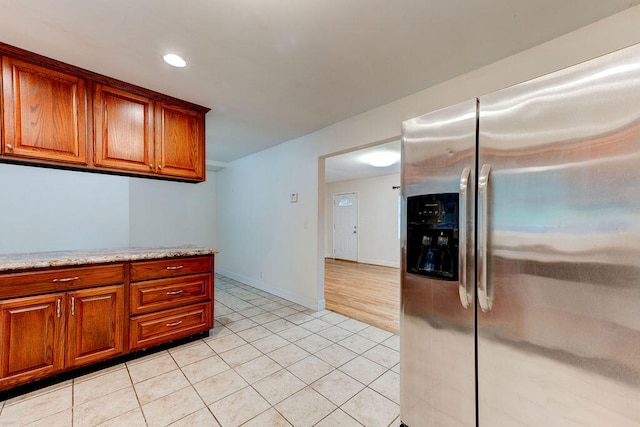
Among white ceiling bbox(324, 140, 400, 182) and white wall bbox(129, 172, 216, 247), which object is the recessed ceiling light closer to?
white ceiling bbox(324, 140, 400, 182)

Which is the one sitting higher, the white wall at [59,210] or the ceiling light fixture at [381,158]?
the ceiling light fixture at [381,158]

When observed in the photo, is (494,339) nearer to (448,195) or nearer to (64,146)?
(448,195)

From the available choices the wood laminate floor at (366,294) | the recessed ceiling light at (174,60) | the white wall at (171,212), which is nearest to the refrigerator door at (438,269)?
the wood laminate floor at (366,294)

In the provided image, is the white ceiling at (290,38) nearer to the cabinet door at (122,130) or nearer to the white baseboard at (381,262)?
the cabinet door at (122,130)

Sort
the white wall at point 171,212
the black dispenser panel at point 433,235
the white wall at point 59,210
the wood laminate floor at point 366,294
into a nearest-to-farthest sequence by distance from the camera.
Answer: the black dispenser panel at point 433,235, the white wall at point 59,210, the wood laminate floor at point 366,294, the white wall at point 171,212

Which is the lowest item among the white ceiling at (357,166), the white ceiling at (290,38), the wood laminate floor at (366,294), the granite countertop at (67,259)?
the wood laminate floor at (366,294)

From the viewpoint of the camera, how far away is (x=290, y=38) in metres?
1.70

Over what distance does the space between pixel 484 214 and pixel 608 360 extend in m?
0.60

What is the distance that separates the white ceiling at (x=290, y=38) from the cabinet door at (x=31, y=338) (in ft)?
5.89

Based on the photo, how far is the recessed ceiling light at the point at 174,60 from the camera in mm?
1906

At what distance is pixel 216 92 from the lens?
2.46m

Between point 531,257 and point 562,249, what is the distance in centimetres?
10

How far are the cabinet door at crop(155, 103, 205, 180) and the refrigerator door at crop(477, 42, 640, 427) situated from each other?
267 cm

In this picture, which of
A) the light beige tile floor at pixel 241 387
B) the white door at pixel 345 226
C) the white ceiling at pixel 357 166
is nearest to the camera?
the light beige tile floor at pixel 241 387
